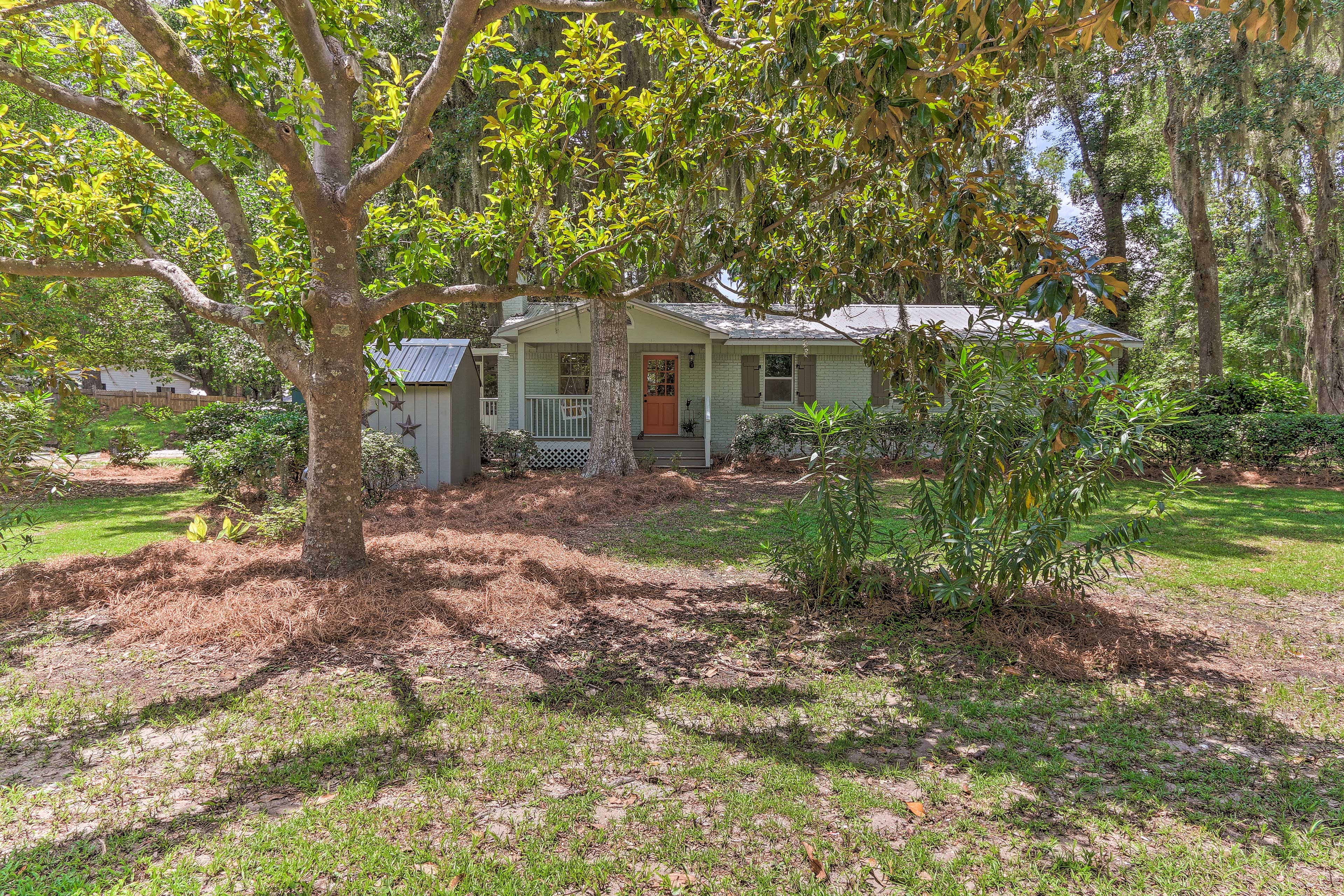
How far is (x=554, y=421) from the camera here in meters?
16.4

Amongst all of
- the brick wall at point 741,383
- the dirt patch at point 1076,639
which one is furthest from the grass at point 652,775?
the brick wall at point 741,383

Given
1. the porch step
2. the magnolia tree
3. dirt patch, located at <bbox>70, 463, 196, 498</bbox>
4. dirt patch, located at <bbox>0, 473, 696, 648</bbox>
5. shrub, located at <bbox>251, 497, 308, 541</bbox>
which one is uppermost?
the magnolia tree

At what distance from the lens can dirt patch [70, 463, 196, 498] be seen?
12094mm

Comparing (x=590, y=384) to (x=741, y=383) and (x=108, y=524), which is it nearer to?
(x=741, y=383)

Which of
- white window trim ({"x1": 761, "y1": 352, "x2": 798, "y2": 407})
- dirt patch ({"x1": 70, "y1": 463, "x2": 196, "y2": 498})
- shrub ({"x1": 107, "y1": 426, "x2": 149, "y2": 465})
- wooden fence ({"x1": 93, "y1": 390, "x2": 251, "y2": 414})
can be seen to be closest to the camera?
dirt patch ({"x1": 70, "y1": 463, "x2": 196, "y2": 498})

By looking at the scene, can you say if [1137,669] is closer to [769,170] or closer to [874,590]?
[874,590]

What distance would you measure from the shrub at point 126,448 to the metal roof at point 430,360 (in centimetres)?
814

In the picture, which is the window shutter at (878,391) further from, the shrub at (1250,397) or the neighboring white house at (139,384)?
the neighboring white house at (139,384)

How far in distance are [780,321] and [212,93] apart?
1497 cm

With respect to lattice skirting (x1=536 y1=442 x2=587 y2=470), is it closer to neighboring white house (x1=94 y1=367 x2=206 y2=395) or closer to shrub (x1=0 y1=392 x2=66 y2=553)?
shrub (x1=0 y1=392 x2=66 y2=553)

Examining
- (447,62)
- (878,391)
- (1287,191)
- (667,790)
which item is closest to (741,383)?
(878,391)

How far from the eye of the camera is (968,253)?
4.63 meters

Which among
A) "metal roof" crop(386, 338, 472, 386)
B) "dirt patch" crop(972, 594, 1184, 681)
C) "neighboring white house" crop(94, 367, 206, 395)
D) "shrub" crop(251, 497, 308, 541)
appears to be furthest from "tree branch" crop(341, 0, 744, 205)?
"neighboring white house" crop(94, 367, 206, 395)

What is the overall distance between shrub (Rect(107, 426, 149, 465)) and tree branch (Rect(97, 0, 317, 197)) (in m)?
14.3
